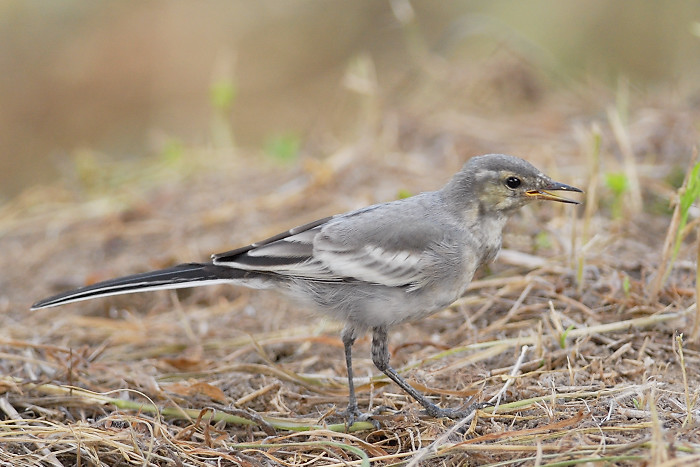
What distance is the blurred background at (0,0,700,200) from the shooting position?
37.5 feet

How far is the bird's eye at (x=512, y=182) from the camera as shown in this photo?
432 centimetres

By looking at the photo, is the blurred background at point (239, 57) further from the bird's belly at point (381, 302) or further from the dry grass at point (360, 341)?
the bird's belly at point (381, 302)

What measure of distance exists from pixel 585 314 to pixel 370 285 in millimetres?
1376

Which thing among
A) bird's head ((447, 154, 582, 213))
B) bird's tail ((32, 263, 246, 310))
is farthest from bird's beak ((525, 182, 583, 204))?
bird's tail ((32, 263, 246, 310))

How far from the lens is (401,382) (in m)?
4.05

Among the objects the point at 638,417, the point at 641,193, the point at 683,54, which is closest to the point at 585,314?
the point at 638,417

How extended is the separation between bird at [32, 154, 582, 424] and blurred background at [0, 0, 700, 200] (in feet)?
19.0

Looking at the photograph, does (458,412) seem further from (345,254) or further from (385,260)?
(345,254)

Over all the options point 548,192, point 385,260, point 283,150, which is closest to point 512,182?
point 548,192

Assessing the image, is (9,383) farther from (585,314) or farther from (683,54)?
(683,54)

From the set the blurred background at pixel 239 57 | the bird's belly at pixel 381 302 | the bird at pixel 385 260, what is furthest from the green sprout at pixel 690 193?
→ the blurred background at pixel 239 57

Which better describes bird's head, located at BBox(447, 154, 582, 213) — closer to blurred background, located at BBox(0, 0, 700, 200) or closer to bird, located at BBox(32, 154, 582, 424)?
bird, located at BBox(32, 154, 582, 424)

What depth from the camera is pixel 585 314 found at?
465 centimetres

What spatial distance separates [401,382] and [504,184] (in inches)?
48.3
